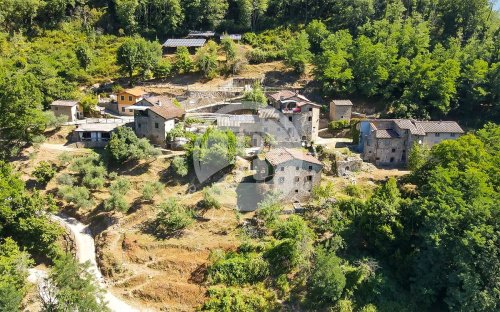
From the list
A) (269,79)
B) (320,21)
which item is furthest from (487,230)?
(320,21)

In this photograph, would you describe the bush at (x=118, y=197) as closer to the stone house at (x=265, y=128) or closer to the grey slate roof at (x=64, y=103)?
the stone house at (x=265, y=128)

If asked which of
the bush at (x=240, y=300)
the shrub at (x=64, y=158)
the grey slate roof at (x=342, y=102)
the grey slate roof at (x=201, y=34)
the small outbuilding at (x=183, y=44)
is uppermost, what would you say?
the grey slate roof at (x=201, y=34)

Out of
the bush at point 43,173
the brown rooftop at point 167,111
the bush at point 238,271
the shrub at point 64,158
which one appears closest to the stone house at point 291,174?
the bush at point 238,271

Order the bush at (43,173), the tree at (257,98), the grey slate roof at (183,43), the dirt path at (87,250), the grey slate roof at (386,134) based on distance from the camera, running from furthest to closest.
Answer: the grey slate roof at (183,43)
the tree at (257,98)
the grey slate roof at (386,134)
the bush at (43,173)
the dirt path at (87,250)

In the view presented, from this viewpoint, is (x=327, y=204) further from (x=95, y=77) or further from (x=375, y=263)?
(x=95, y=77)

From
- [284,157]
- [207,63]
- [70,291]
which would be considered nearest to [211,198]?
[284,157]

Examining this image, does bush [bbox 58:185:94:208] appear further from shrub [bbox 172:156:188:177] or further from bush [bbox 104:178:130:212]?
shrub [bbox 172:156:188:177]
